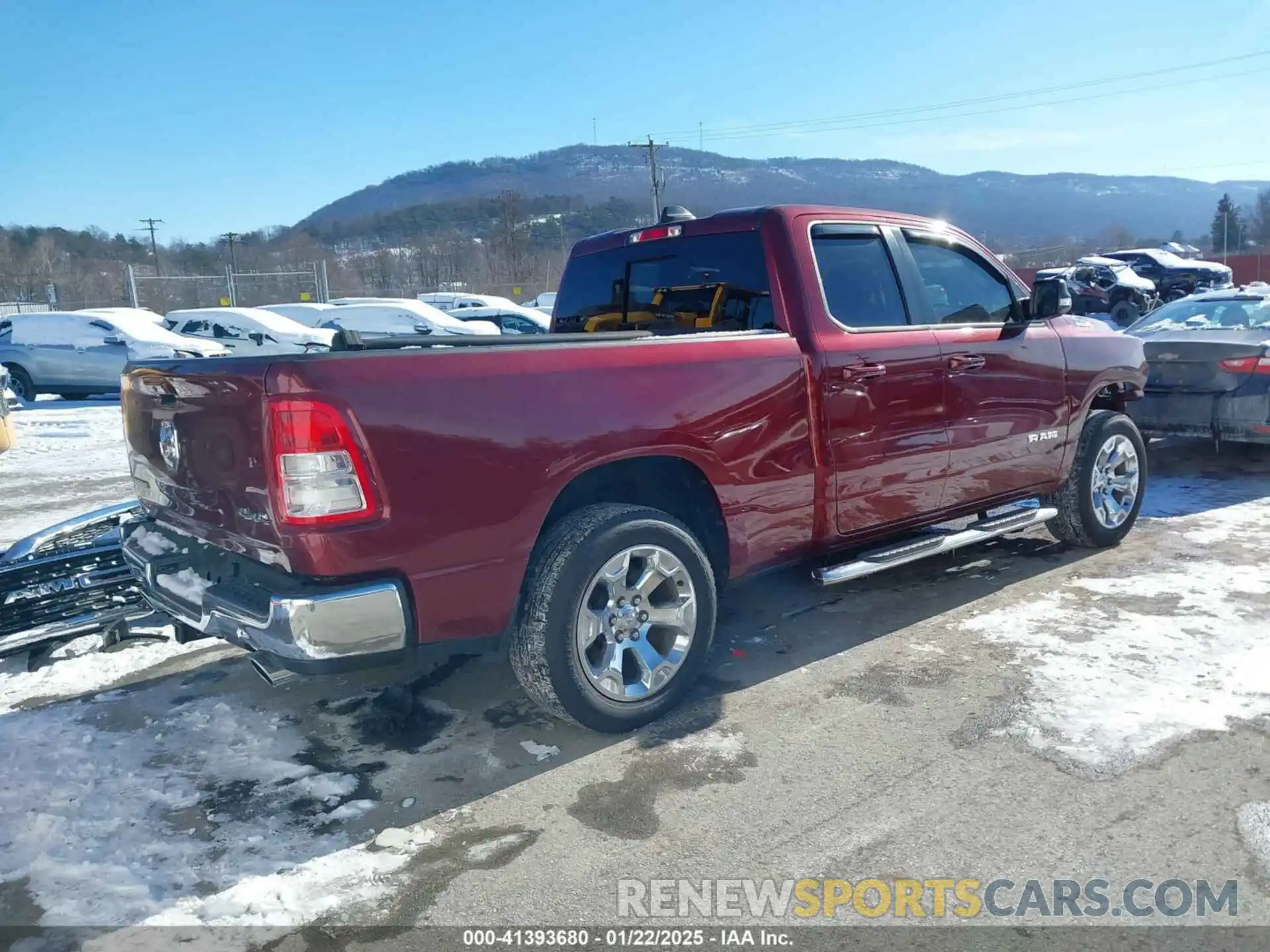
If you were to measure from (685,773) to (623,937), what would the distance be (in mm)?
859

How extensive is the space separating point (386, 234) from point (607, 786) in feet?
402

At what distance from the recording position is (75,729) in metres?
3.71

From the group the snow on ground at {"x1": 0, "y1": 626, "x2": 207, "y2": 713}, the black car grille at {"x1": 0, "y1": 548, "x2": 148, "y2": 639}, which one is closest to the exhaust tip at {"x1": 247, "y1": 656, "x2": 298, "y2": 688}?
the black car grille at {"x1": 0, "y1": 548, "x2": 148, "y2": 639}

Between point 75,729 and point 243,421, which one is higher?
point 243,421

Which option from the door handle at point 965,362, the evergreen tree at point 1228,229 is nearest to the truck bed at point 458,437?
the door handle at point 965,362

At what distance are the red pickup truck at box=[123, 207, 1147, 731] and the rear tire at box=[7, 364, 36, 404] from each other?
49.4 ft

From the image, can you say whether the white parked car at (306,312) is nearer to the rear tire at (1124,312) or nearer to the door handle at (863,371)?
the rear tire at (1124,312)

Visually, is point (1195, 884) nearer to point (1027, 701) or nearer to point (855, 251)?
point (1027, 701)

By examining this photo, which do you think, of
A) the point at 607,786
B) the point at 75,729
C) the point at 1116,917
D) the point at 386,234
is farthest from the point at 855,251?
the point at 386,234

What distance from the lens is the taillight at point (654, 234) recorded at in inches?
180

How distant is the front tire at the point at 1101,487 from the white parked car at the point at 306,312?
2202 cm

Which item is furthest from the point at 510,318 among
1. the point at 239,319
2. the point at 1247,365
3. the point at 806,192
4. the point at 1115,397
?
the point at 806,192

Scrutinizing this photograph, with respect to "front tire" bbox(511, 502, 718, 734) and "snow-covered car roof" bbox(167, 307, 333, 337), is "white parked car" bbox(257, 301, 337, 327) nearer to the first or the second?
"snow-covered car roof" bbox(167, 307, 333, 337)

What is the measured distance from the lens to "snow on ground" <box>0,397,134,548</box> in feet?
25.8
